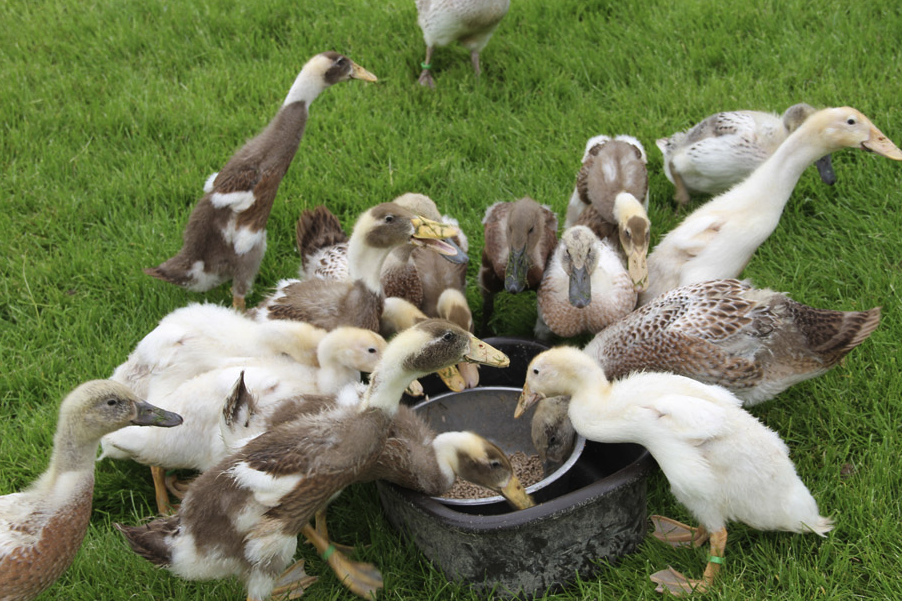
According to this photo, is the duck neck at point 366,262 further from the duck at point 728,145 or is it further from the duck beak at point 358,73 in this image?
the duck at point 728,145

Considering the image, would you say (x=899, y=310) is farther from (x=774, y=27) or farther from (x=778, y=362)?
(x=774, y=27)

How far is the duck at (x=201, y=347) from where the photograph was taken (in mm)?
4188

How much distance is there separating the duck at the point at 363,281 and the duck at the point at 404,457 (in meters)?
0.72

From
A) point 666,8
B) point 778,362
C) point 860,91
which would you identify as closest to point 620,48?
point 666,8

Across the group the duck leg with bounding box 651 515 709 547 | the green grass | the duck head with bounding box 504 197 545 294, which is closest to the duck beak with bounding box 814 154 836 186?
the green grass

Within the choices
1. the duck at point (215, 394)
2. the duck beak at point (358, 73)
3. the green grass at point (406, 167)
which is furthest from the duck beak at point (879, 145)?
the duck beak at point (358, 73)

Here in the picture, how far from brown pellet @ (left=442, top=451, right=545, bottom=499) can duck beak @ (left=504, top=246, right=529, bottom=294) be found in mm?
882

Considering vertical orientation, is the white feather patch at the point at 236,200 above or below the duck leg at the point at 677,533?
above

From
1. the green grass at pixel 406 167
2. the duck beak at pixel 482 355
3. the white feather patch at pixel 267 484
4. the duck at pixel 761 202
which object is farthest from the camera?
the duck at pixel 761 202

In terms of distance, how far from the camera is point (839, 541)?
3518 mm

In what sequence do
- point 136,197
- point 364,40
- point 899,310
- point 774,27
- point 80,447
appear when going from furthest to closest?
1. point 364,40
2. point 774,27
3. point 136,197
4. point 899,310
5. point 80,447

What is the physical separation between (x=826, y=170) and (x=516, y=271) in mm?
2030

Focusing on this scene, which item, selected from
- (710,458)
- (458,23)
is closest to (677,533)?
(710,458)

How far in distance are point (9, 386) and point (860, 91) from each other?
570cm
